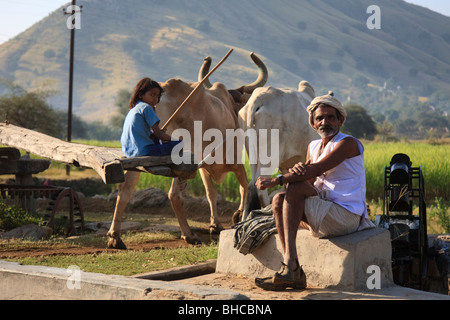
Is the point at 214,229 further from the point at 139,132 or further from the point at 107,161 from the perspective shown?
the point at 107,161

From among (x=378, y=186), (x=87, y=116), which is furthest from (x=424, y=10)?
(x=378, y=186)

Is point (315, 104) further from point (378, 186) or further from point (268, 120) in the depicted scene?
point (378, 186)

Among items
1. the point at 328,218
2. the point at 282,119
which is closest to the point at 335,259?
the point at 328,218

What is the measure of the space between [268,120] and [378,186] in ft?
25.7

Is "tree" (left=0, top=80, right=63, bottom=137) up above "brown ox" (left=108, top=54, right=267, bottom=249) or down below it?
above

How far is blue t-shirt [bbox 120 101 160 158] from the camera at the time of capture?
618 cm

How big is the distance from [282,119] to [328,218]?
150 inches

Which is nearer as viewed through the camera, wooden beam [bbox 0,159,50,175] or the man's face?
the man's face

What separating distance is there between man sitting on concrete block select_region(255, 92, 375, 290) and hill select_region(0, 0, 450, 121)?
360 feet

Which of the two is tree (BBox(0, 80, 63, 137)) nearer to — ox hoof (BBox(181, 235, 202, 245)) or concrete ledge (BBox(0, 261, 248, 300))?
ox hoof (BBox(181, 235, 202, 245))

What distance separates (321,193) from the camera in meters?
5.29

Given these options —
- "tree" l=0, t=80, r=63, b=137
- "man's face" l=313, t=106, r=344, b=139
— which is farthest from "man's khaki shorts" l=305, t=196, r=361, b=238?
"tree" l=0, t=80, r=63, b=137

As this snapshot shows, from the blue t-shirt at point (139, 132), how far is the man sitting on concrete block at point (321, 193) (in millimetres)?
1441

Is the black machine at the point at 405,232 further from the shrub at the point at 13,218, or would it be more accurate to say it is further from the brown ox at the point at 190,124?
the shrub at the point at 13,218
